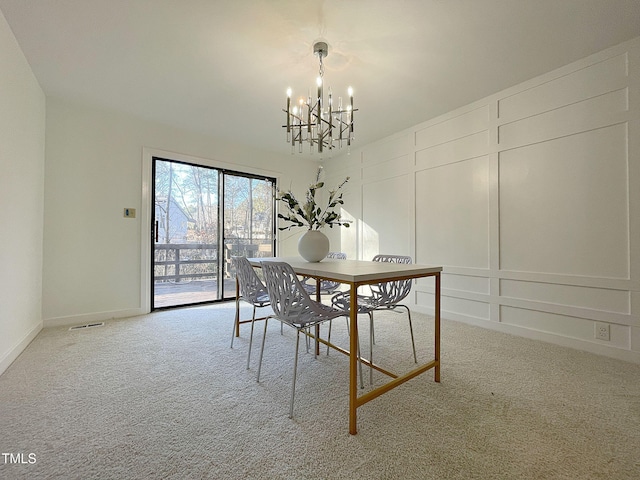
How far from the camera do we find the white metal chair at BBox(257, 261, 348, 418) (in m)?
1.52

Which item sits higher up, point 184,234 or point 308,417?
point 184,234

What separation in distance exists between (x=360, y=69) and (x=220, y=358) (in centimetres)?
277

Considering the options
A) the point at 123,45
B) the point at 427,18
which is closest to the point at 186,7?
the point at 123,45

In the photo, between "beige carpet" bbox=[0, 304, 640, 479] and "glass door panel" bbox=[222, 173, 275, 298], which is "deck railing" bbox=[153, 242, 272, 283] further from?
"beige carpet" bbox=[0, 304, 640, 479]

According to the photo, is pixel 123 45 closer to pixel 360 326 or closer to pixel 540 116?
pixel 360 326

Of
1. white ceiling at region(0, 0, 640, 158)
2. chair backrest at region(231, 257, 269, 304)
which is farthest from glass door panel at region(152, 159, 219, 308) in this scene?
chair backrest at region(231, 257, 269, 304)

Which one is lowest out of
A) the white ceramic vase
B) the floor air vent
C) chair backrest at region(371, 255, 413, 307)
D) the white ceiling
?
the floor air vent

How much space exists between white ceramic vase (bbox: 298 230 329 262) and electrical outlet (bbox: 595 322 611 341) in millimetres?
2370

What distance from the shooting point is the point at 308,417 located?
1430mm

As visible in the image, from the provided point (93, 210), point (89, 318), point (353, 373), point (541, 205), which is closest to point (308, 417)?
point (353, 373)

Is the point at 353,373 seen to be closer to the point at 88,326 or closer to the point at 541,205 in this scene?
the point at 541,205

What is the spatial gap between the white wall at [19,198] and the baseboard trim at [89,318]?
14 centimetres

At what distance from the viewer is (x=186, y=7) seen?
180 cm

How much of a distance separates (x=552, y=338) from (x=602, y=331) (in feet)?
1.15
